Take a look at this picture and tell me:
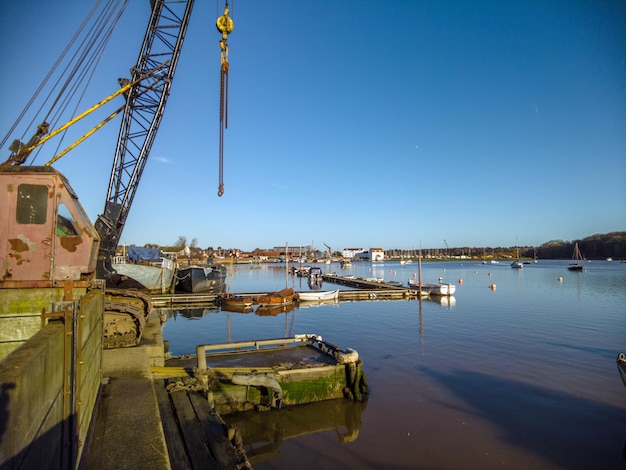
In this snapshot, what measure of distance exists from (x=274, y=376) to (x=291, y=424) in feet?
4.62

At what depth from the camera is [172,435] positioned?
22.5ft

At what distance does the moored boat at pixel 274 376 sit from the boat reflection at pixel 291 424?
0.76ft

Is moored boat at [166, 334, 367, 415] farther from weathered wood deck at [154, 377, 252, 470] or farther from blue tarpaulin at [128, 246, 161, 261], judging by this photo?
blue tarpaulin at [128, 246, 161, 261]

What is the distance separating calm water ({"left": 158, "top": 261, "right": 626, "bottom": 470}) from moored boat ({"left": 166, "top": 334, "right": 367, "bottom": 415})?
453 mm

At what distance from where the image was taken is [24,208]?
235 inches

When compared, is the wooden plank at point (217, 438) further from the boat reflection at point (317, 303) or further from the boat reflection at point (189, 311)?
the boat reflection at point (317, 303)

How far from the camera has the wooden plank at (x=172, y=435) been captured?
601 centimetres

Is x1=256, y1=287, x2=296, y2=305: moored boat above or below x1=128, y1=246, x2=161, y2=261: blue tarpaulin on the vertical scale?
below

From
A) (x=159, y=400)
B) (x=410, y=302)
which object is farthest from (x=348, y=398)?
(x=410, y=302)

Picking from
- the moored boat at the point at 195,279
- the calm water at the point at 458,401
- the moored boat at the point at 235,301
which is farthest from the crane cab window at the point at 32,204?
the moored boat at the point at 195,279

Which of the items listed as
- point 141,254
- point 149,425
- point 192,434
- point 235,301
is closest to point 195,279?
point 141,254

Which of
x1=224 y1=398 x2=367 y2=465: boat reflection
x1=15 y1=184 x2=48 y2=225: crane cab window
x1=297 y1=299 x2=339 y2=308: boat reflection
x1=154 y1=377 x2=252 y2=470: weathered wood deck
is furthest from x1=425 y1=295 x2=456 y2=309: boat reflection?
x1=15 y1=184 x2=48 y2=225: crane cab window

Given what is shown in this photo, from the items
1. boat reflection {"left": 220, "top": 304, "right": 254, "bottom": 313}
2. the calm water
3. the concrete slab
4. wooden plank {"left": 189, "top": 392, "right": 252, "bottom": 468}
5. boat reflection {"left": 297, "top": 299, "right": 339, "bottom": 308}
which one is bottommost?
the calm water

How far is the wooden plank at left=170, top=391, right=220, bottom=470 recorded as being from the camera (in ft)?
20.5
